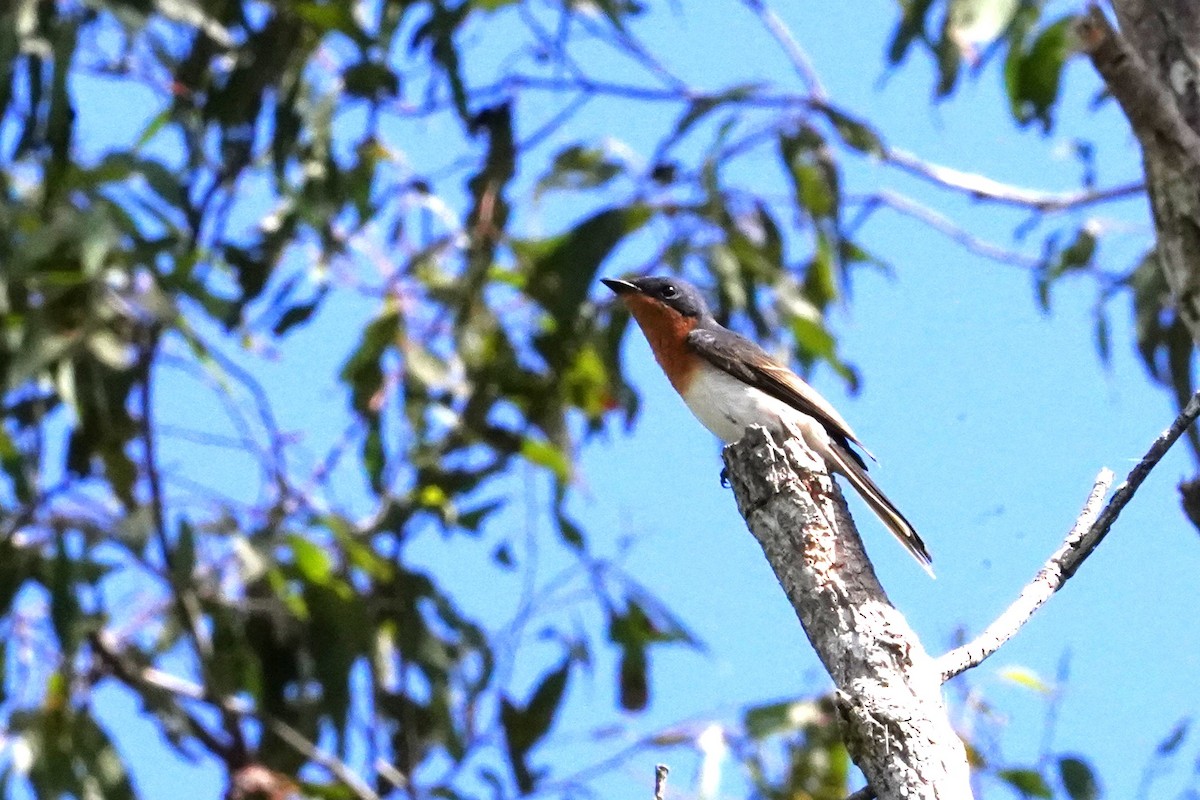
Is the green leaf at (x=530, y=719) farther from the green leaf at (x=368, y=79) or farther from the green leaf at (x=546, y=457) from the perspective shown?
the green leaf at (x=368, y=79)

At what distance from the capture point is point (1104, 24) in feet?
12.9

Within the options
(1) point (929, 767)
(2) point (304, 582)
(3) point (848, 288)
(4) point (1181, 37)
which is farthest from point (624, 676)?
(1) point (929, 767)

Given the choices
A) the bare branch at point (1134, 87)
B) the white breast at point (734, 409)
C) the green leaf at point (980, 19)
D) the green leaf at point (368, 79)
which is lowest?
the white breast at point (734, 409)

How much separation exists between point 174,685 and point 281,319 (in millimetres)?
1620

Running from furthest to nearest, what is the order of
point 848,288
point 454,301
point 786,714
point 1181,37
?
point 454,301, point 848,288, point 786,714, point 1181,37

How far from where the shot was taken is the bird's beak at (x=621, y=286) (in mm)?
6074

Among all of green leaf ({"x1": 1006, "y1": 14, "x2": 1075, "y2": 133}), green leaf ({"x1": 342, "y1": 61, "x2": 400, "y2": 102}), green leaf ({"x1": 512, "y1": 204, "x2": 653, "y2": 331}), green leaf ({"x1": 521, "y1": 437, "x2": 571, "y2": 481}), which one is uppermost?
green leaf ({"x1": 342, "y1": 61, "x2": 400, "y2": 102})

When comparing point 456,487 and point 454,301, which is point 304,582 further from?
point 454,301

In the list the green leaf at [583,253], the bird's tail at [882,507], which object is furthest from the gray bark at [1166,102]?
the green leaf at [583,253]

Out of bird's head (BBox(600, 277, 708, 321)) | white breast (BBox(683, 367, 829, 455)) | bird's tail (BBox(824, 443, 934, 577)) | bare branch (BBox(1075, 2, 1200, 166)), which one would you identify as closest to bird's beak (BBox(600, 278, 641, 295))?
bird's head (BBox(600, 277, 708, 321))

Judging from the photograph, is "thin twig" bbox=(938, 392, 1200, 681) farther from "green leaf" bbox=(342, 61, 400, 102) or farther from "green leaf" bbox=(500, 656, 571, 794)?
"green leaf" bbox=(342, 61, 400, 102)

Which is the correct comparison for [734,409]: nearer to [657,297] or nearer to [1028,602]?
[657,297]

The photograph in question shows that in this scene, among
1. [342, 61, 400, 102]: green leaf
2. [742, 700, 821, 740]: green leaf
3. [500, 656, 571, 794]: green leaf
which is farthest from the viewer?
[342, 61, 400, 102]: green leaf

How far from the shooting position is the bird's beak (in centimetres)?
607
